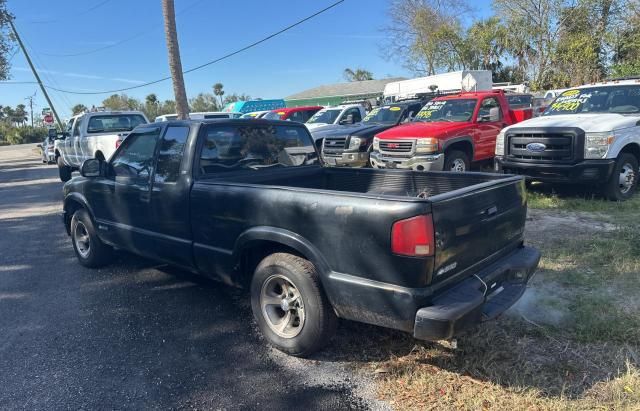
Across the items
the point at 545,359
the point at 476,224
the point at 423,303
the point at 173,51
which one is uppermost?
the point at 173,51

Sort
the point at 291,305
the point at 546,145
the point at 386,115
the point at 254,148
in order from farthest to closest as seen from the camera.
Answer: the point at 386,115
the point at 546,145
the point at 254,148
the point at 291,305

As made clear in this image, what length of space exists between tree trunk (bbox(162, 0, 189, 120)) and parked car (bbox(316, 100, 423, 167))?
15.3 ft

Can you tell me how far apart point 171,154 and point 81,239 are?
94.3 inches

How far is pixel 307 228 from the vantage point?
3070 millimetres

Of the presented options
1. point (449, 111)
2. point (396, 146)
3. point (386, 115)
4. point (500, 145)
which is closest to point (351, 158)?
point (396, 146)

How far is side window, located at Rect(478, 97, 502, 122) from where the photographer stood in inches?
379

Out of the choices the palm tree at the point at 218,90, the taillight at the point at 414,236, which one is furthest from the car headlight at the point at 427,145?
the palm tree at the point at 218,90

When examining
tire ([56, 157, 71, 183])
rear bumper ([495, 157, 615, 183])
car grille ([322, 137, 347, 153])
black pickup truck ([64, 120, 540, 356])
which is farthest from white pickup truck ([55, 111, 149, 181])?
rear bumper ([495, 157, 615, 183])

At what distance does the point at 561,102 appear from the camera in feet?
28.6

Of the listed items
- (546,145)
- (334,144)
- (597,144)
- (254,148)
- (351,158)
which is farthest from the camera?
(334,144)

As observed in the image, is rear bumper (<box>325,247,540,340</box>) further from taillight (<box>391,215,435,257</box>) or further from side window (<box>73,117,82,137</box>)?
side window (<box>73,117,82,137</box>)

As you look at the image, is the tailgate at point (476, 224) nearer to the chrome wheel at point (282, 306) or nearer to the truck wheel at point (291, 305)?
the truck wheel at point (291, 305)

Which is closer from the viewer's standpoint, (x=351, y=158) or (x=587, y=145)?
(x=587, y=145)

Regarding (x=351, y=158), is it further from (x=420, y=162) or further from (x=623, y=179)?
(x=623, y=179)
